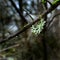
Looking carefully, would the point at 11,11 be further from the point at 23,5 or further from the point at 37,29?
the point at 37,29

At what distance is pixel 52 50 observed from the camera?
1.37m

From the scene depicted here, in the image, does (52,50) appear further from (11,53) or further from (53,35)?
Answer: (11,53)

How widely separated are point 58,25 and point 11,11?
1.82ft

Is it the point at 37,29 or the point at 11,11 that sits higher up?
the point at 11,11

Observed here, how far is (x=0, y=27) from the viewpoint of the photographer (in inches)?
69.7

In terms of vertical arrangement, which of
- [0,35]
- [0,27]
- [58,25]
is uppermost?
[0,27]

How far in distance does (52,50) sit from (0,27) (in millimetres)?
598

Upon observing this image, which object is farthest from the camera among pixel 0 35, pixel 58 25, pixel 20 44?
pixel 0 35

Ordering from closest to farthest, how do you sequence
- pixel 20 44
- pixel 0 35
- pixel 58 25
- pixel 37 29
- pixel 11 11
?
pixel 37 29 → pixel 58 25 → pixel 20 44 → pixel 0 35 → pixel 11 11

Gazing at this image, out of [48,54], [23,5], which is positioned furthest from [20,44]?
[23,5]

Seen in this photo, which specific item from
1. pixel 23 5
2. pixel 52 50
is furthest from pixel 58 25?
pixel 23 5

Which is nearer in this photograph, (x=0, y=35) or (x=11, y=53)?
(x=11, y=53)

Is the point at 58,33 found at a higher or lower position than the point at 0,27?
lower

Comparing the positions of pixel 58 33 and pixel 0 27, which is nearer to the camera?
pixel 58 33
